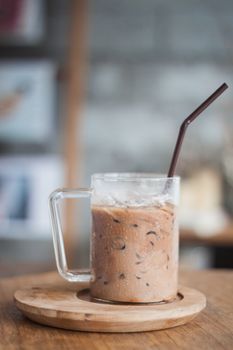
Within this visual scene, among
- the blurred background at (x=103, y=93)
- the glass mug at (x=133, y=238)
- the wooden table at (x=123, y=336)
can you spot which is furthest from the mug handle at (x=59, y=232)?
the blurred background at (x=103, y=93)

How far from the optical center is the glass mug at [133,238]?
3.48ft

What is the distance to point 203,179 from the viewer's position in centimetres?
386

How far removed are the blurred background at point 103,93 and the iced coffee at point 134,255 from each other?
9.40 feet

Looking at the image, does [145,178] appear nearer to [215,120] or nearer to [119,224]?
[119,224]

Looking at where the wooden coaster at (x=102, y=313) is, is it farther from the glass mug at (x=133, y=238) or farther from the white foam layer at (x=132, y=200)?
the white foam layer at (x=132, y=200)

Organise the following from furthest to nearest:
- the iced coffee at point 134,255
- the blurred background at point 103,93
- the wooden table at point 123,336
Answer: the blurred background at point 103,93 → the iced coffee at point 134,255 → the wooden table at point 123,336

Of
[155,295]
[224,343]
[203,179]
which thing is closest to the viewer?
[224,343]

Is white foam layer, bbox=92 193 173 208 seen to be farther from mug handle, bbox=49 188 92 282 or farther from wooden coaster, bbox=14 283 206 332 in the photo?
wooden coaster, bbox=14 283 206 332

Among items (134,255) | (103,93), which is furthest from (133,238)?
(103,93)

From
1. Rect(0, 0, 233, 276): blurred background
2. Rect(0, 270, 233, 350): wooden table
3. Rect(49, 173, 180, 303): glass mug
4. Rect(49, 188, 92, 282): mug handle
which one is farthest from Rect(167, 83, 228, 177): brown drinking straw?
Rect(0, 0, 233, 276): blurred background

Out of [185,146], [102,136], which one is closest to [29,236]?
[102,136]

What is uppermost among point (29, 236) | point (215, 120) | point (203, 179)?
point (215, 120)

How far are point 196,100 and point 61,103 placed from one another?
2.63 ft

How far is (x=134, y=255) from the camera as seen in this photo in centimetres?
106
